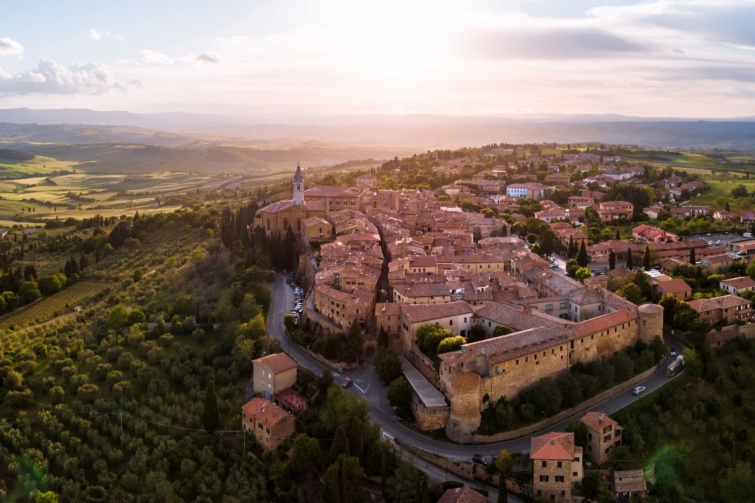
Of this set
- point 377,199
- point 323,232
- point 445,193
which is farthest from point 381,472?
point 445,193

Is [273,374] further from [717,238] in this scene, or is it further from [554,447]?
[717,238]

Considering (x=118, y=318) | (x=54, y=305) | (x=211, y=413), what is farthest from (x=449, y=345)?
(x=54, y=305)

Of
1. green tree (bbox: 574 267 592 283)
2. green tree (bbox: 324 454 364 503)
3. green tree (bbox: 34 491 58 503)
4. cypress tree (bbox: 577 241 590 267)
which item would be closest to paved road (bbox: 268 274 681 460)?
green tree (bbox: 324 454 364 503)

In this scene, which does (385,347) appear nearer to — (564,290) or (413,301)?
(413,301)

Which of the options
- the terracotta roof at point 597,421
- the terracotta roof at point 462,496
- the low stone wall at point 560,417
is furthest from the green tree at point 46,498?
the terracotta roof at point 597,421

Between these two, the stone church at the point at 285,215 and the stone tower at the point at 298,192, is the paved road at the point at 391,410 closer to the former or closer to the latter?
the stone church at the point at 285,215
